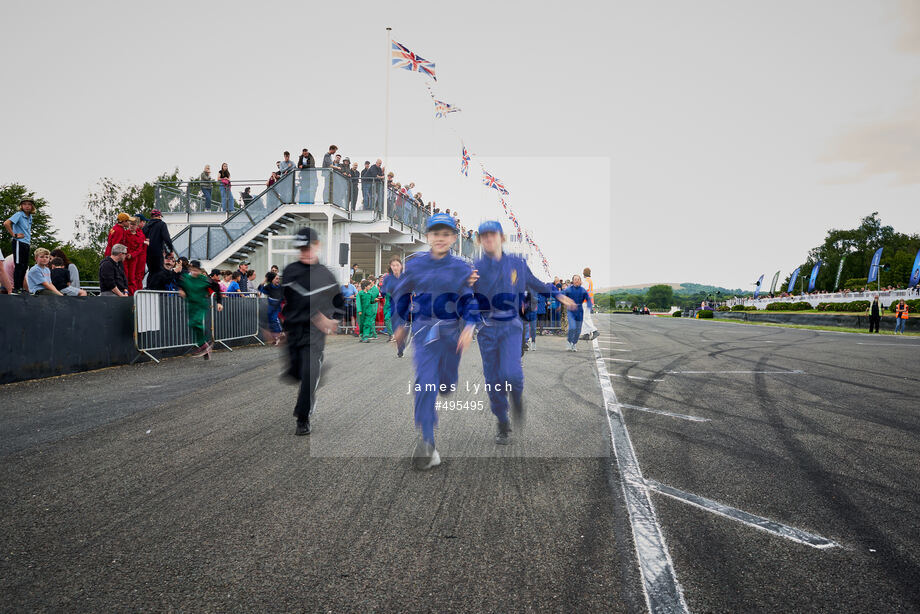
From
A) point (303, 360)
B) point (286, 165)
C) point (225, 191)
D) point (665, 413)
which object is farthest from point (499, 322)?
point (225, 191)

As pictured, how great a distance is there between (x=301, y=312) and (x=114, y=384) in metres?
4.62

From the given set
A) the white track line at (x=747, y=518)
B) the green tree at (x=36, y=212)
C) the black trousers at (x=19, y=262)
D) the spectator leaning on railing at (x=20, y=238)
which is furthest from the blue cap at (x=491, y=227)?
the green tree at (x=36, y=212)

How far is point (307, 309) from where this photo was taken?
16.3ft

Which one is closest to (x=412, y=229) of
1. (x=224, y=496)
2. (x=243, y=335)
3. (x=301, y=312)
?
(x=243, y=335)

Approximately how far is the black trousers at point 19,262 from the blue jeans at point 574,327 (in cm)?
1251

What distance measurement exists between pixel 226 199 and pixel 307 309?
66.8 ft

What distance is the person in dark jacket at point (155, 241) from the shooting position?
11.5m

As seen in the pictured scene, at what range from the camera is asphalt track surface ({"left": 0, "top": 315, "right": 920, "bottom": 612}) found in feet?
7.34

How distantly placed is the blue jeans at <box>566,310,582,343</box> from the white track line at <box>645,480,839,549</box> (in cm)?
997

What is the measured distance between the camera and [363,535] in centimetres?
273

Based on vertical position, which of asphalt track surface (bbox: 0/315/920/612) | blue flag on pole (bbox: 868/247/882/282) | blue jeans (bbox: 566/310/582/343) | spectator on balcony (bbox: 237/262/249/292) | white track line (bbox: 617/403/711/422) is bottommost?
white track line (bbox: 617/403/711/422)

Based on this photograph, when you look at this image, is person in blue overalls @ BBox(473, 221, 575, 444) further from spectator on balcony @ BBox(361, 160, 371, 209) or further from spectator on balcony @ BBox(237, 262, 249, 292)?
spectator on balcony @ BBox(361, 160, 371, 209)

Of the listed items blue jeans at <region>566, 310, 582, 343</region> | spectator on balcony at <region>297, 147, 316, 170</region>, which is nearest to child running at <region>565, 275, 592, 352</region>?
blue jeans at <region>566, 310, 582, 343</region>

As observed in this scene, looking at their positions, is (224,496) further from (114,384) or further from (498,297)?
(114,384)
